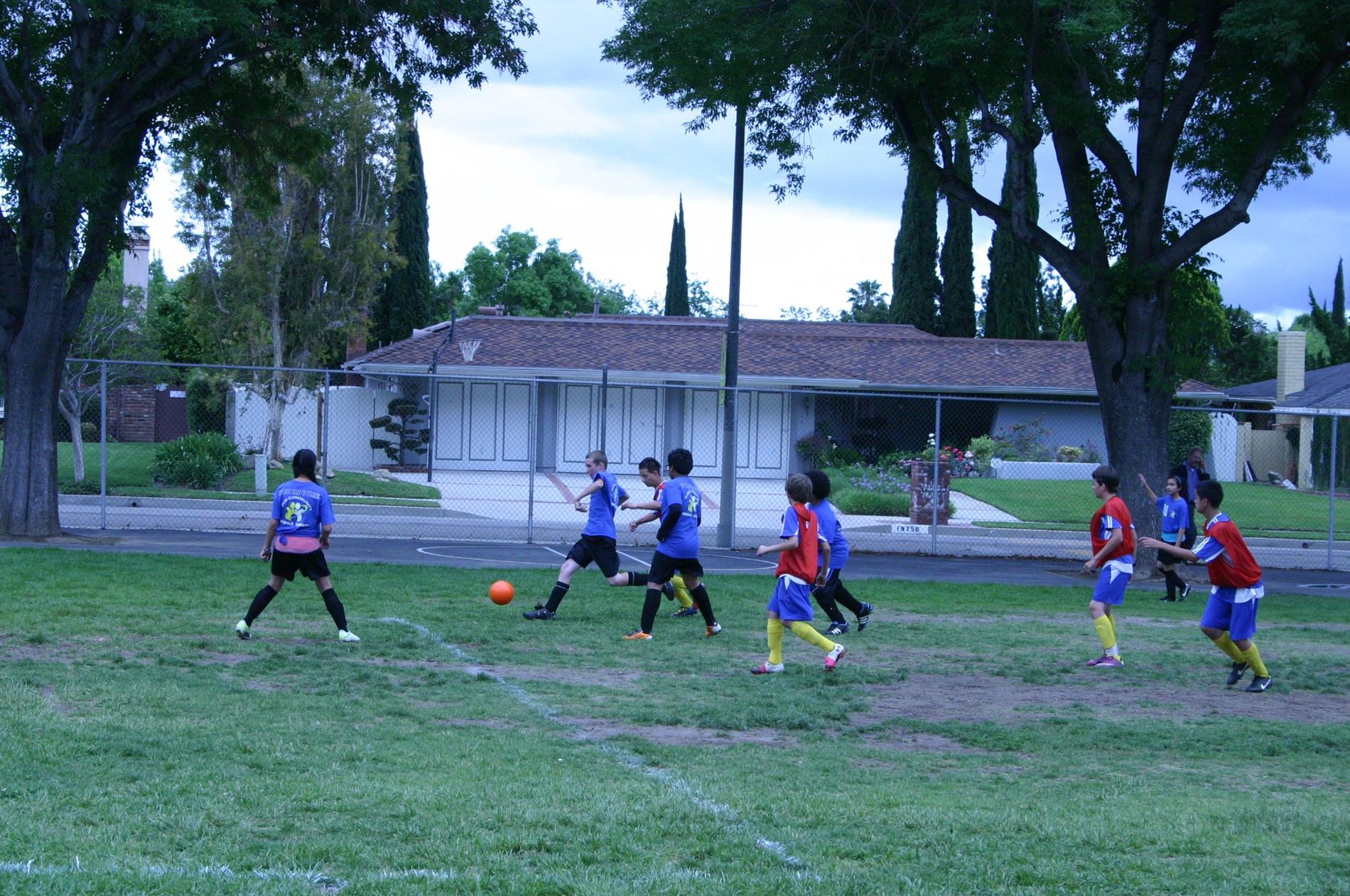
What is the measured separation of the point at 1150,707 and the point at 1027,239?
33.8ft

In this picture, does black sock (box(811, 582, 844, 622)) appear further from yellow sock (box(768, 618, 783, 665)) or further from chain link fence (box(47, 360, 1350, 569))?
chain link fence (box(47, 360, 1350, 569))

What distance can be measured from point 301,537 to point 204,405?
2785 cm

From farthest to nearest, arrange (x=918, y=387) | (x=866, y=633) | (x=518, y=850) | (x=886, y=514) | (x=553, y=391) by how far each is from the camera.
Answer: (x=918, y=387) → (x=553, y=391) → (x=886, y=514) → (x=866, y=633) → (x=518, y=850)

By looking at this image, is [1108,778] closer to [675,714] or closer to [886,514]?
[675,714]

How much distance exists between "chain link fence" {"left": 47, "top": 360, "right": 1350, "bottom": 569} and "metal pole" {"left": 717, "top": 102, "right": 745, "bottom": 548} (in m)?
0.09

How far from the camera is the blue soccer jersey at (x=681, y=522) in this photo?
10.9m

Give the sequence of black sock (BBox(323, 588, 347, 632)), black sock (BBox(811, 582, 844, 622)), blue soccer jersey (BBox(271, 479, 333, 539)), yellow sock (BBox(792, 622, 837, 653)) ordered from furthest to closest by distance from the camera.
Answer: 1. black sock (BBox(811, 582, 844, 622))
2. black sock (BBox(323, 588, 347, 632))
3. blue soccer jersey (BBox(271, 479, 333, 539))
4. yellow sock (BBox(792, 622, 837, 653))

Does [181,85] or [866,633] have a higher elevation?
[181,85]

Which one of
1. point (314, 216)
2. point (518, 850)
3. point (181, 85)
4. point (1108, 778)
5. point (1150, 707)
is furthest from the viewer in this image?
point (314, 216)

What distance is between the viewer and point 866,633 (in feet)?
38.3

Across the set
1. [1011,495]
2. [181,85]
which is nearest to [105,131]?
[181,85]

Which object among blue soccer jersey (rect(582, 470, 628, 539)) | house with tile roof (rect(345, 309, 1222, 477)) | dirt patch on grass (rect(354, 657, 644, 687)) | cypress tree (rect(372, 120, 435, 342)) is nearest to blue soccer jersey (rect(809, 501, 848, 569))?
blue soccer jersey (rect(582, 470, 628, 539))

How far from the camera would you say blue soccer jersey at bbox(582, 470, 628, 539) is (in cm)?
1171

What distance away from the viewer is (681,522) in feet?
35.9
